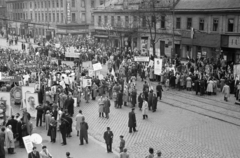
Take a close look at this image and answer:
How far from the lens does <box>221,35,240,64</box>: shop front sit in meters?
34.3

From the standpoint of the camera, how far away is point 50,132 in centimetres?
1711

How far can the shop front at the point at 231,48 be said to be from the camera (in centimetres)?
3428

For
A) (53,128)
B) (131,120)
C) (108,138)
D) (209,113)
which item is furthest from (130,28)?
(108,138)

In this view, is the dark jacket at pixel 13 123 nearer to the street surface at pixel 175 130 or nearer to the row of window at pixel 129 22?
the street surface at pixel 175 130

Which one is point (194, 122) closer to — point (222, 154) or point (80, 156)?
point (222, 154)

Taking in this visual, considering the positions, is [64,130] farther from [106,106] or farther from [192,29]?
[192,29]

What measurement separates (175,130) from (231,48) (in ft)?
65.2

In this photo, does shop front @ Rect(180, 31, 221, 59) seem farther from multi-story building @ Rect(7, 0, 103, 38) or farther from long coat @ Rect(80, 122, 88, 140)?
multi-story building @ Rect(7, 0, 103, 38)

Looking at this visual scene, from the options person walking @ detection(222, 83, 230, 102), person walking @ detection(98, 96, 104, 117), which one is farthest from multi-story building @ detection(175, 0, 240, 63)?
person walking @ detection(98, 96, 104, 117)

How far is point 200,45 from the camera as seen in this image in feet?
127

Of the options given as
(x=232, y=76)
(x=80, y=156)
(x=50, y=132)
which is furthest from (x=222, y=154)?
(x=232, y=76)

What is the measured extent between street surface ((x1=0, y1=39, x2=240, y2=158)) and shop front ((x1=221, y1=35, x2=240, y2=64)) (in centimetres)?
1125

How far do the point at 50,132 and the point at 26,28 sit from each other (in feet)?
233

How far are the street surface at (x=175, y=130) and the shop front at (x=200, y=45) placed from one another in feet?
42.2
